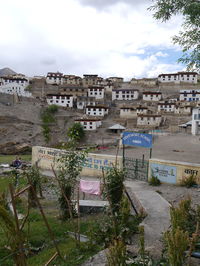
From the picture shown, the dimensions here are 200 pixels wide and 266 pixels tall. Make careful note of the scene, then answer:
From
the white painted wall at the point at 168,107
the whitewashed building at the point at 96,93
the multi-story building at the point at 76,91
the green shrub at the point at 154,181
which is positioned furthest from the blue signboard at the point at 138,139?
the whitewashed building at the point at 96,93

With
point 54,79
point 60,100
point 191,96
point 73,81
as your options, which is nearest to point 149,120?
point 191,96

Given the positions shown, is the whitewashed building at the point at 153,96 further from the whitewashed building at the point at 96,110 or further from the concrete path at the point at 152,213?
the concrete path at the point at 152,213

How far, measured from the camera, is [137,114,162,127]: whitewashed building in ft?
203

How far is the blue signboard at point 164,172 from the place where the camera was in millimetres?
13649

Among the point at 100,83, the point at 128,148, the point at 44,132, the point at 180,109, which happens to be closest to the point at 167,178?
the point at 128,148

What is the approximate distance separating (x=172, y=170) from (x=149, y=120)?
49.2 metres

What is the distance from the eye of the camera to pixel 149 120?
61938mm

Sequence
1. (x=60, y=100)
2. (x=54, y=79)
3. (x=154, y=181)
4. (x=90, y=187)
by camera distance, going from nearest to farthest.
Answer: (x=90, y=187)
(x=154, y=181)
(x=60, y=100)
(x=54, y=79)

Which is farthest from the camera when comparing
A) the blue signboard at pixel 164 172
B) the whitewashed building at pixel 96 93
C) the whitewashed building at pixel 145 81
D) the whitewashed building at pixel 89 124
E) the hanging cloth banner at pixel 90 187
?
the whitewashed building at pixel 145 81

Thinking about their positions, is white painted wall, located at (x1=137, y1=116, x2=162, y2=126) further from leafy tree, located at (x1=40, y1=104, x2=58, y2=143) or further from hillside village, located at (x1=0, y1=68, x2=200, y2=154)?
leafy tree, located at (x1=40, y1=104, x2=58, y2=143)

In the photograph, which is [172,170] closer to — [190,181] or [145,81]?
[190,181]

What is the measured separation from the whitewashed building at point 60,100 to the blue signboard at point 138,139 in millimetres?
60259

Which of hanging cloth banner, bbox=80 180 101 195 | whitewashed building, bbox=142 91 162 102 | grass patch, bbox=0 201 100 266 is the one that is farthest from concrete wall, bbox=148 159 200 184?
whitewashed building, bbox=142 91 162 102

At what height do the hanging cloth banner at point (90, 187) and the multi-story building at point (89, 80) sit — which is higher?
the multi-story building at point (89, 80)
